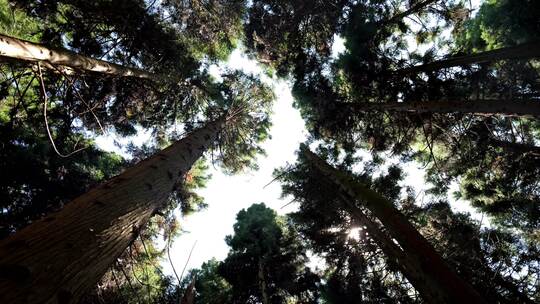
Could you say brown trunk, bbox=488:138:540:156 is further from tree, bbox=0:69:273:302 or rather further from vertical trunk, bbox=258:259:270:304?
tree, bbox=0:69:273:302

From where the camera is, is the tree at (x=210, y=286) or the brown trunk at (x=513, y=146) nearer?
the brown trunk at (x=513, y=146)

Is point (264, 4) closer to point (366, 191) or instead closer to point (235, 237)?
point (366, 191)

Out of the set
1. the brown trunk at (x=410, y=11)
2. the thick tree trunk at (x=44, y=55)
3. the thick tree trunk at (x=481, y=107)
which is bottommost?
the thick tree trunk at (x=481, y=107)

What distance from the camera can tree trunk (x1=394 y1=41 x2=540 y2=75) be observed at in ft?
20.7

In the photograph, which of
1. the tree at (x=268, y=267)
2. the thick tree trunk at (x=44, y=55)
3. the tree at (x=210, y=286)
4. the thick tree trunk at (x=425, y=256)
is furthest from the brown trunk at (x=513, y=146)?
the tree at (x=210, y=286)

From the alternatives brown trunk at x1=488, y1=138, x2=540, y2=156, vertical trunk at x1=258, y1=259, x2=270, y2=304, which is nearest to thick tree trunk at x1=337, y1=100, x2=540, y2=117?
brown trunk at x1=488, y1=138, x2=540, y2=156

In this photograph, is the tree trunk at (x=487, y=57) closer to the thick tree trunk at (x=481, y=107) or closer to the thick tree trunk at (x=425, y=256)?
the thick tree trunk at (x=481, y=107)

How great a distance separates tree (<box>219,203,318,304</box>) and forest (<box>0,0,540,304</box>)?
3.7 inches

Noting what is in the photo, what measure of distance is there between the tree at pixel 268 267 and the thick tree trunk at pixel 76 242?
10.9 metres

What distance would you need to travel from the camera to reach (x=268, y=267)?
14445 millimetres

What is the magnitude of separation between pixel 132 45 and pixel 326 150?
819 cm

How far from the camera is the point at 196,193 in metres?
13.4

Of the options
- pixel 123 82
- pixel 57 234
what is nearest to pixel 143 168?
pixel 57 234

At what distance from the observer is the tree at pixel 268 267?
45.6ft
